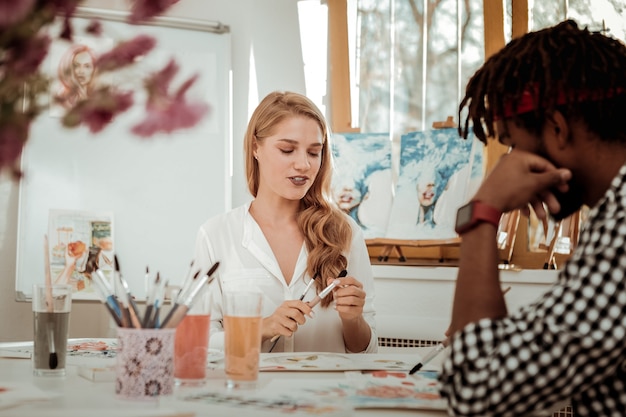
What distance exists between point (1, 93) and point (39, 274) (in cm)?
253

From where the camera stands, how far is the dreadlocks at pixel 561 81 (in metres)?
1.06

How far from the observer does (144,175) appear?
122 inches

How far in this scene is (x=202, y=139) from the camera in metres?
3.16

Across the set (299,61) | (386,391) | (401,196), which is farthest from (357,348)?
(299,61)

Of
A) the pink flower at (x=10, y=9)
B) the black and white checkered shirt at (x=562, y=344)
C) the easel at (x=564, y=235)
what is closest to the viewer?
the pink flower at (x=10, y=9)

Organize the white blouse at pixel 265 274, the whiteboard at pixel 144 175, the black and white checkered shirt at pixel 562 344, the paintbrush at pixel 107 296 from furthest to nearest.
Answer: the whiteboard at pixel 144 175
the white blouse at pixel 265 274
the paintbrush at pixel 107 296
the black and white checkered shirt at pixel 562 344

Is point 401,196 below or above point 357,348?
above

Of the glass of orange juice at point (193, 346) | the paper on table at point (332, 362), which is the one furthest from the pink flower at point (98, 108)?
the paper on table at point (332, 362)

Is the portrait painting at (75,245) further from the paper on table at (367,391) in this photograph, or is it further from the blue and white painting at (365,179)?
the paper on table at (367,391)

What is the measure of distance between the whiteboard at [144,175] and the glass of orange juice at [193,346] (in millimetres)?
1726

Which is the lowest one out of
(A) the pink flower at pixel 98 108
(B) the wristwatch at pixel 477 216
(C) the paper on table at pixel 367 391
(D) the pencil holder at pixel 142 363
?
(C) the paper on table at pixel 367 391

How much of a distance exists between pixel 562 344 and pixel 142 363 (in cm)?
61

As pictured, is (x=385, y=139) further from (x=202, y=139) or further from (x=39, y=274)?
(x=39, y=274)

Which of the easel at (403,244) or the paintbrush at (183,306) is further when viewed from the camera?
the easel at (403,244)
